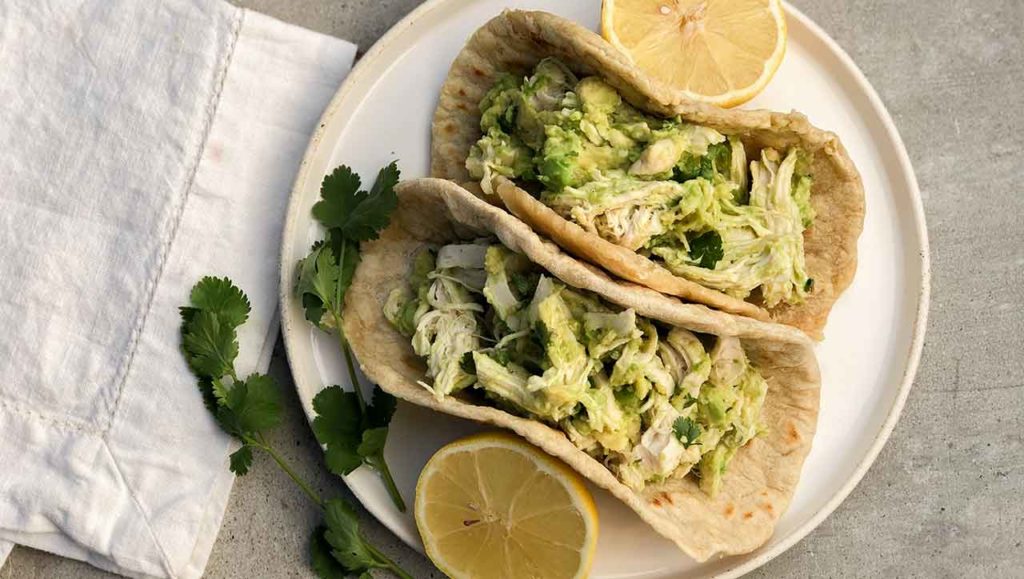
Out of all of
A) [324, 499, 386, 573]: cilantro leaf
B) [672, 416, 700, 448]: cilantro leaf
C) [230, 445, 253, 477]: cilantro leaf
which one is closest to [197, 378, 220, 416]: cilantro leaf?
[230, 445, 253, 477]: cilantro leaf

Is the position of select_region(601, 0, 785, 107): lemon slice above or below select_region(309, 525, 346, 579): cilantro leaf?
above

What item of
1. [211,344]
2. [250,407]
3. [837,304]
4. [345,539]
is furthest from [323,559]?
[837,304]

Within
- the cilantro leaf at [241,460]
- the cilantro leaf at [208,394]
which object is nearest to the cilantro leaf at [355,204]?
the cilantro leaf at [208,394]

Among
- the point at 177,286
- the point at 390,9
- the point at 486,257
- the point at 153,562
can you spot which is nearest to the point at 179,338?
the point at 177,286

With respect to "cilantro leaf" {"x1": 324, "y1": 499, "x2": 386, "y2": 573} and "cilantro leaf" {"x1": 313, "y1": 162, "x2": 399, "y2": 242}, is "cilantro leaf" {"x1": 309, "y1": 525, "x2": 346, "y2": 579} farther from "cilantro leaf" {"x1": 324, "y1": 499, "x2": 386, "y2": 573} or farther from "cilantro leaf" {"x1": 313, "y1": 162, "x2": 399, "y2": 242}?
"cilantro leaf" {"x1": 313, "y1": 162, "x2": 399, "y2": 242}

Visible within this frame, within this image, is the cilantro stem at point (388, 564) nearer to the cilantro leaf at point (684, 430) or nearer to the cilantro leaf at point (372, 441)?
the cilantro leaf at point (372, 441)

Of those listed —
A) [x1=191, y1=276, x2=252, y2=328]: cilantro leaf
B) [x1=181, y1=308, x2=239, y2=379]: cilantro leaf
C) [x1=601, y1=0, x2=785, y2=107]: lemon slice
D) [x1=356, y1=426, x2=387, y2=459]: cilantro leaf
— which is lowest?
[x1=356, y1=426, x2=387, y2=459]: cilantro leaf
